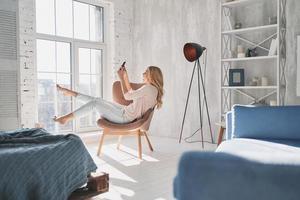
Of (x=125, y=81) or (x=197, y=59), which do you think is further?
(x=197, y=59)

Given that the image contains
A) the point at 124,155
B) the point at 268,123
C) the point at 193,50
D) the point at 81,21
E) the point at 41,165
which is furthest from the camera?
the point at 81,21

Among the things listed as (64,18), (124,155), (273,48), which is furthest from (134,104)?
(64,18)

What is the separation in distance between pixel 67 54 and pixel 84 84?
22.9 inches

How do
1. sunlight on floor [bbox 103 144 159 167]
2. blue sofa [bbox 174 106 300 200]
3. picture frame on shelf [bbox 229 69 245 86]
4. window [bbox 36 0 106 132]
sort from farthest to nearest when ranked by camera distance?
window [bbox 36 0 106 132] → picture frame on shelf [bbox 229 69 245 86] → sunlight on floor [bbox 103 144 159 167] → blue sofa [bbox 174 106 300 200]

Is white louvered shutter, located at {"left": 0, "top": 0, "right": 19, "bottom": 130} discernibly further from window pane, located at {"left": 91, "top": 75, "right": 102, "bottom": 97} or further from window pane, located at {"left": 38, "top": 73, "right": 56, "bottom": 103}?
window pane, located at {"left": 91, "top": 75, "right": 102, "bottom": 97}

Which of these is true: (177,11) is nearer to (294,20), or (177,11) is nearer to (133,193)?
(294,20)

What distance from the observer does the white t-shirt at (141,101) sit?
12.9ft

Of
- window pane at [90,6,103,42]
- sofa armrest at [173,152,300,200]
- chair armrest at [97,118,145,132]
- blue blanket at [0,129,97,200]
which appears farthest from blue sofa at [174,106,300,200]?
window pane at [90,6,103,42]

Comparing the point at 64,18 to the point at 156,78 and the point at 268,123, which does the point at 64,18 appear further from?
the point at 268,123

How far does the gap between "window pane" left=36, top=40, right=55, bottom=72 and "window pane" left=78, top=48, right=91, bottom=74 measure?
508 millimetres

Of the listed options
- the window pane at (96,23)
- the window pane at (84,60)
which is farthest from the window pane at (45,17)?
the window pane at (96,23)

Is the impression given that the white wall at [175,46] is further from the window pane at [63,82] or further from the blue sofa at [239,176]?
the blue sofa at [239,176]

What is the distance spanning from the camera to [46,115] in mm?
4754

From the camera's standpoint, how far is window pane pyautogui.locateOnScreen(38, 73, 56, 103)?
4.67 metres
